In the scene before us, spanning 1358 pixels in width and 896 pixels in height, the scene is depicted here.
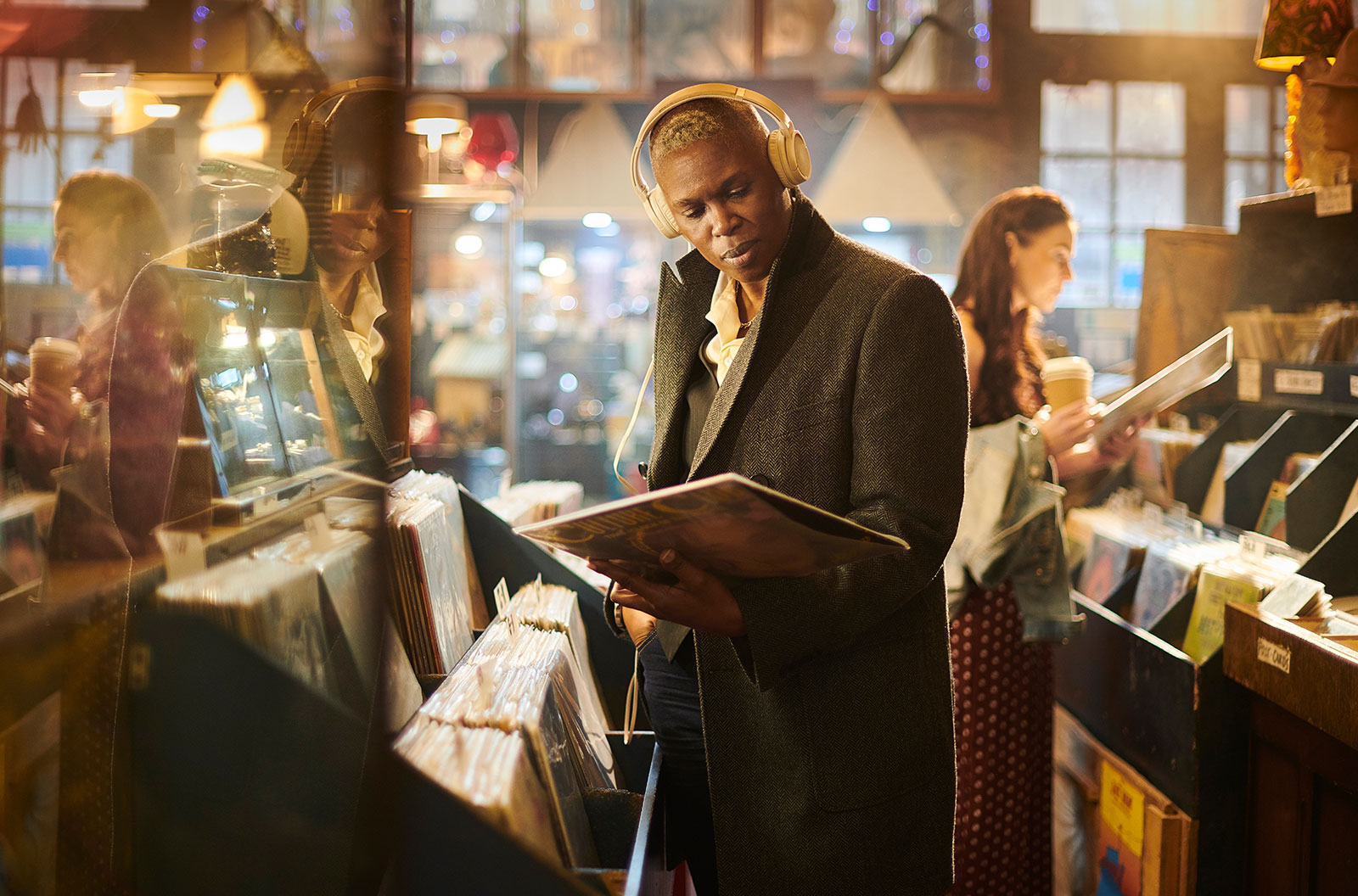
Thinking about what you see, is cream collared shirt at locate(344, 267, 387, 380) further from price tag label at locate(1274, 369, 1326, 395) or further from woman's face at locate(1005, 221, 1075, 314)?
price tag label at locate(1274, 369, 1326, 395)

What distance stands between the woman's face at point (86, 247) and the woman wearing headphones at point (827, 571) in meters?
0.56

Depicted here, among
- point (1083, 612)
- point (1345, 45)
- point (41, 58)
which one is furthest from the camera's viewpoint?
point (1083, 612)

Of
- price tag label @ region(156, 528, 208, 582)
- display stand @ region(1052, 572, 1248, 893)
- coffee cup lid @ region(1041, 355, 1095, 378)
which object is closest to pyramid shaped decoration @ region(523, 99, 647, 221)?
coffee cup lid @ region(1041, 355, 1095, 378)

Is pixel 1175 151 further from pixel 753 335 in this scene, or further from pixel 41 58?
pixel 41 58

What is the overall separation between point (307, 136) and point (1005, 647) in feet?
6.57

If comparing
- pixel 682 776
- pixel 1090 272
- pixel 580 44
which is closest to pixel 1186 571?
pixel 682 776

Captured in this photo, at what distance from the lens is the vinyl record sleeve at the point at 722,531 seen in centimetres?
80

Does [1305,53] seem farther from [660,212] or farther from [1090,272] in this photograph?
[1090,272]

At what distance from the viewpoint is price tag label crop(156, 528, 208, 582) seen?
622 millimetres

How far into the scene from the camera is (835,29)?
5.18 metres

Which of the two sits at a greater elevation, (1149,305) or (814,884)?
(1149,305)

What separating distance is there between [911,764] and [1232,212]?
17.2ft

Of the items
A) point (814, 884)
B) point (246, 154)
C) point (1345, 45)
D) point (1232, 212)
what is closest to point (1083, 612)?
point (1345, 45)

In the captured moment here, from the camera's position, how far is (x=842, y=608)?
103cm
